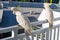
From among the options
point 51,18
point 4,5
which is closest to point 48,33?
point 51,18

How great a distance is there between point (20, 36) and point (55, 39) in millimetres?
710

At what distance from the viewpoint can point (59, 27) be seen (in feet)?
6.12

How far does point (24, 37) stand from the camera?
143 centimetres

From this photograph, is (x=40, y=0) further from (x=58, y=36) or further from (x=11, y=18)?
(x=58, y=36)

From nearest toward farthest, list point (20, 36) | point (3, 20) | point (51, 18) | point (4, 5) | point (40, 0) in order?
1. point (20, 36)
2. point (51, 18)
3. point (3, 20)
4. point (4, 5)
5. point (40, 0)

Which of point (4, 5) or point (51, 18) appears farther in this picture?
point (4, 5)

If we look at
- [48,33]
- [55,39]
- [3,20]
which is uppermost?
[48,33]

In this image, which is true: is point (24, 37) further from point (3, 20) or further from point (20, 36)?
point (3, 20)

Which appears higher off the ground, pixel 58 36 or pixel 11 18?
pixel 58 36

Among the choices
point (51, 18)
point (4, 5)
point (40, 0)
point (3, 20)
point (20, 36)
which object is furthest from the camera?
point (40, 0)

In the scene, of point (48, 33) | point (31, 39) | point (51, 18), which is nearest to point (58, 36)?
point (48, 33)

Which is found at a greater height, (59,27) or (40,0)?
(59,27)

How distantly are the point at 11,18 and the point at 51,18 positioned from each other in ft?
22.6

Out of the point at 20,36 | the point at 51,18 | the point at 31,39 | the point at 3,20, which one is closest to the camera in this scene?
the point at 20,36
